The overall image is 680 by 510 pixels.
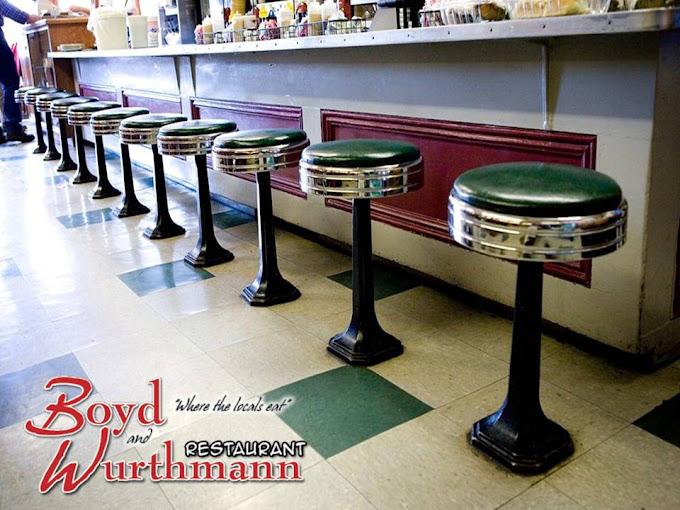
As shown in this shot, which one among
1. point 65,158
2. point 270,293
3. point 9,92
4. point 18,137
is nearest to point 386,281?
point 270,293

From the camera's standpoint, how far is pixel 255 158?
8.23 ft

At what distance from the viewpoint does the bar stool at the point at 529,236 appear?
4.47 ft

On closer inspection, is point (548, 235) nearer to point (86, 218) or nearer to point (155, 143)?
point (155, 143)

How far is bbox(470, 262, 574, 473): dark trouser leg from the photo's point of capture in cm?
161

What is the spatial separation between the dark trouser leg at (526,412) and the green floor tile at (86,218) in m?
3.23

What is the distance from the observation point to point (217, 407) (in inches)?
77.7

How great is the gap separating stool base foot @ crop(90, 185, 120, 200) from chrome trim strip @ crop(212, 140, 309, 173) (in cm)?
260

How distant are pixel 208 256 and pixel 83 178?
267 cm

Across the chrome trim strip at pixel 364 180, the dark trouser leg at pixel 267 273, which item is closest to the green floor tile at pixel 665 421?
the chrome trim strip at pixel 364 180

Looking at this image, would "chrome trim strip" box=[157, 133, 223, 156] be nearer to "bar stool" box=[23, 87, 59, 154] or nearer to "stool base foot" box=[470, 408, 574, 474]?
"stool base foot" box=[470, 408, 574, 474]

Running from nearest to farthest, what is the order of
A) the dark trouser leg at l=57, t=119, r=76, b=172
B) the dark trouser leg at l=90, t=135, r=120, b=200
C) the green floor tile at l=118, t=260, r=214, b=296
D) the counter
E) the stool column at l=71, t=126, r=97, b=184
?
the counter
the green floor tile at l=118, t=260, r=214, b=296
the dark trouser leg at l=90, t=135, r=120, b=200
the stool column at l=71, t=126, r=97, b=184
the dark trouser leg at l=57, t=119, r=76, b=172

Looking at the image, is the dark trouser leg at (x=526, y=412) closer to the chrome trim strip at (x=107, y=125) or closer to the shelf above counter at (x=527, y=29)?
the shelf above counter at (x=527, y=29)

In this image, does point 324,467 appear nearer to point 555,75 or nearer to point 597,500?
point 597,500

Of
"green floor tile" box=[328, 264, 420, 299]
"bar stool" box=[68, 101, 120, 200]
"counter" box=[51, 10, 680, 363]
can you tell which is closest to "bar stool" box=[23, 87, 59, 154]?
"bar stool" box=[68, 101, 120, 200]
